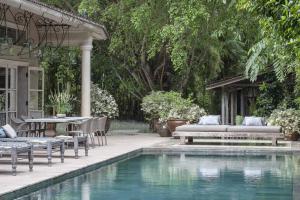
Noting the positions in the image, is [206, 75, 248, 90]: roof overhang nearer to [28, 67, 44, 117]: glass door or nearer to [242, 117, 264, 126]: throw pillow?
[242, 117, 264, 126]: throw pillow

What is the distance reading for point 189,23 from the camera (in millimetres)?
20250

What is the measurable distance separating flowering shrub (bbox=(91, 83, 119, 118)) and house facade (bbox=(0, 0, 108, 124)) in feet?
9.18

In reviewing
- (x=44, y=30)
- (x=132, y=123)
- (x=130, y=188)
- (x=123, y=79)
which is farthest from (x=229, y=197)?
(x=132, y=123)

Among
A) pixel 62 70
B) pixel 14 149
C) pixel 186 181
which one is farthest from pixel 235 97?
pixel 14 149

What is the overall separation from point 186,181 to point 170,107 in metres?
12.2

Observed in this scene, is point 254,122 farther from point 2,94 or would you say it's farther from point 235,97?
point 2,94

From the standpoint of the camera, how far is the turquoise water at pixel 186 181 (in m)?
10.2

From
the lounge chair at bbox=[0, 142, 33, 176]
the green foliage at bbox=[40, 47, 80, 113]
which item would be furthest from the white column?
the lounge chair at bbox=[0, 142, 33, 176]

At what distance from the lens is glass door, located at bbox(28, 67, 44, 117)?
809 inches

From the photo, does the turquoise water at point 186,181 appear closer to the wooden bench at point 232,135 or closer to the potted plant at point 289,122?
the wooden bench at point 232,135

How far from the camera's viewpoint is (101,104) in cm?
2381

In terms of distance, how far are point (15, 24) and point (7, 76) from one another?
5.47 ft

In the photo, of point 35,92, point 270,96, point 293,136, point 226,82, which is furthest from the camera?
point 226,82

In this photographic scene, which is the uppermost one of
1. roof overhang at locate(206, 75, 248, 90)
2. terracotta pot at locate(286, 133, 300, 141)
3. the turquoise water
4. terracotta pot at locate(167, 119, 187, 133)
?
roof overhang at locate(206, 75, 248, 90)
